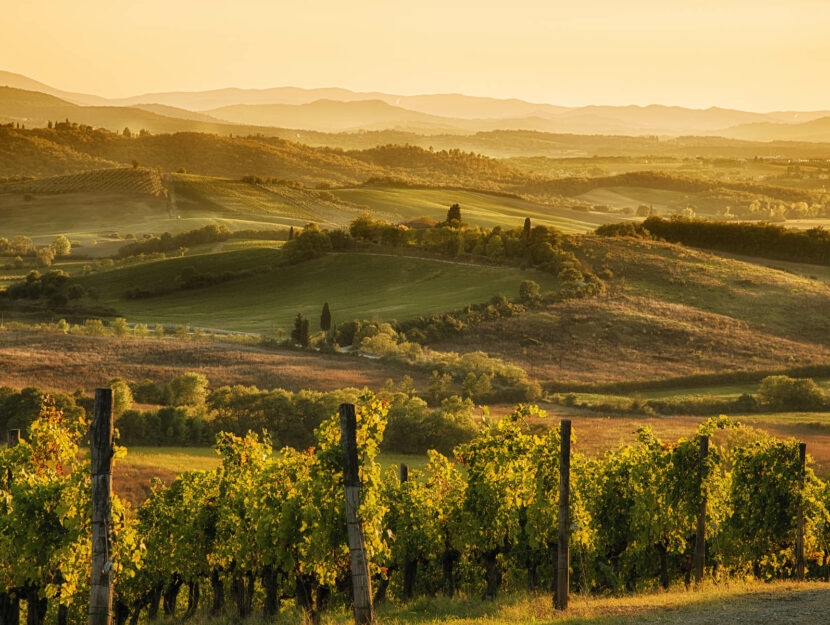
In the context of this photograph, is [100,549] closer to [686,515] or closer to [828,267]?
[686,515]

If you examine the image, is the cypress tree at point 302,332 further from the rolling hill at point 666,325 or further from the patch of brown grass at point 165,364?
the rolling hill at point 666,325

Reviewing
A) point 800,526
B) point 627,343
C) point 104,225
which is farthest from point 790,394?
point 104,225

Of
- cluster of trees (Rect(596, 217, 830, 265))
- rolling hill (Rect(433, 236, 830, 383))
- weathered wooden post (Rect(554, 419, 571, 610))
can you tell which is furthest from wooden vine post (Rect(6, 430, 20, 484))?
cluster of trees (Rect(596, 217, 830, 265))

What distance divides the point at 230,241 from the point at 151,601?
133 metres

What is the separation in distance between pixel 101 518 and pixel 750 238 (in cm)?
12898

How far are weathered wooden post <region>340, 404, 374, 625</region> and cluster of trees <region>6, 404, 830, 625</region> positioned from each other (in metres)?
1.15

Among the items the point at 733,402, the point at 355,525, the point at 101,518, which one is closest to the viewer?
the point at 101,518

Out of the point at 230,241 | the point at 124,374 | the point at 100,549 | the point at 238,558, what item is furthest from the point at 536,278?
the point at 100,549

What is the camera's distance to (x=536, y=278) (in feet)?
359

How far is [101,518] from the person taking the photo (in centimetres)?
1936

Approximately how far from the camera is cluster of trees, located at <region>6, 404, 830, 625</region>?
23734mm

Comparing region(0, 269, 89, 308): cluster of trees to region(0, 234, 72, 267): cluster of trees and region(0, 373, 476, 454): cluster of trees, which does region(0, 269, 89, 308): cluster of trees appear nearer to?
region(0, 234, 72, 267): cluster of trees

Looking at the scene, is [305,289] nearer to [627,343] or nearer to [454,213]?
[454,213]

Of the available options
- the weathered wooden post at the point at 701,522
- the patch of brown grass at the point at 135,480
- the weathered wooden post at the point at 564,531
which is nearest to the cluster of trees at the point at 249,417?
the patch of brown grass at the point at 135,480
